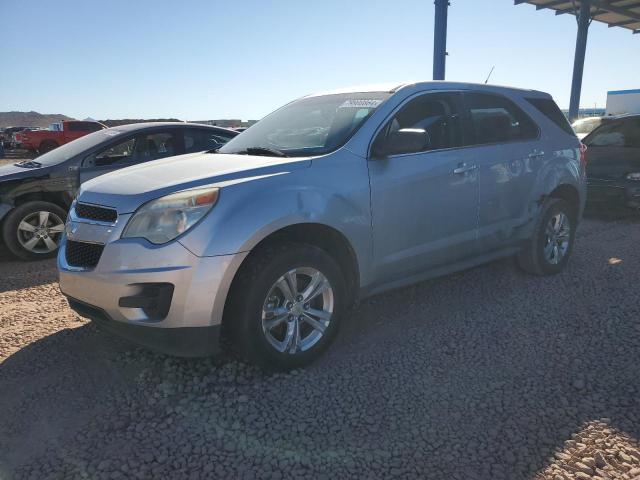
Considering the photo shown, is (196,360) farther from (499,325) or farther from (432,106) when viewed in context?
(432,106)

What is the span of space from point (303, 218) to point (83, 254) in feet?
4.33

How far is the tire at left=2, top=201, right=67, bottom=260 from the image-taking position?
18.1 feet

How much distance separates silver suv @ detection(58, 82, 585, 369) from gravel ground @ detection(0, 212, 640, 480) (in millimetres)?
350

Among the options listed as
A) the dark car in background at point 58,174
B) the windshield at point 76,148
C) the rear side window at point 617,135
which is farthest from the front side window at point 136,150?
the rear side window at point 617,135

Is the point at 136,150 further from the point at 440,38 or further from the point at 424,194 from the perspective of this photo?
the point at 440,38

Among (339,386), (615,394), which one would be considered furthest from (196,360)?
(615,394)

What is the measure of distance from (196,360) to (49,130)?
22.4 m

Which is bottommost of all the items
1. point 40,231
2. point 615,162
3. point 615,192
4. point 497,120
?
point 615,192

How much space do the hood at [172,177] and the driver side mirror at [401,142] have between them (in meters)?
0.55

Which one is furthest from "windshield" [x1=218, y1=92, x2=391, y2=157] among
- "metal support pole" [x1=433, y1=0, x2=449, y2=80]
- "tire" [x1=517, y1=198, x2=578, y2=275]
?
"metal support pole" [x1=433, y1=0, x2=449, y2=80]

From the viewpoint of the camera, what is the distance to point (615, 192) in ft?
24.5

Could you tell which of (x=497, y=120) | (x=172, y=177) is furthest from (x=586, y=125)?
(x=172, y=177)

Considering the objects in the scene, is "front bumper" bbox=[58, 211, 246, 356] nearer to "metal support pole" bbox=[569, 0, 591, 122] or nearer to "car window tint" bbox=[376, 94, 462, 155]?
"car window tint" bbox=[376, 94, 462, 155]

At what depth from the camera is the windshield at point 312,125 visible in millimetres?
3371
